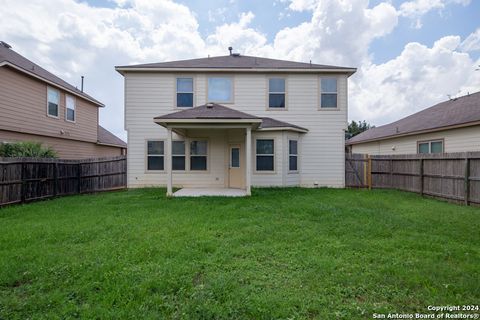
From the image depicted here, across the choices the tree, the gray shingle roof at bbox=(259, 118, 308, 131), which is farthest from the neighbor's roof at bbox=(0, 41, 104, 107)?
the tree

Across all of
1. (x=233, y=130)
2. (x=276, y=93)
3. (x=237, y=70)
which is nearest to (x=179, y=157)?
(x=233, y=130)

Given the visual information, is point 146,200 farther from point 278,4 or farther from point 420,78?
point 420,78

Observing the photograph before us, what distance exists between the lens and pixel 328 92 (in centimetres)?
1274

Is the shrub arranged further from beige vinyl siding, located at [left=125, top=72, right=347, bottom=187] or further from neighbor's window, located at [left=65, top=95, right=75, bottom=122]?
neighbor's window, located at [left=65, top=95, right=75, bottom=122]

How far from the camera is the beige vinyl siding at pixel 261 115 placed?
12.4 metres

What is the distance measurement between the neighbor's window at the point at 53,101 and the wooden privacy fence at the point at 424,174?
1459 centimetres

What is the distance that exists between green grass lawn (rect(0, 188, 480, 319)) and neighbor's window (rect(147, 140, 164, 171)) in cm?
575

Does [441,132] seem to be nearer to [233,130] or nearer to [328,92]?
[328,92]

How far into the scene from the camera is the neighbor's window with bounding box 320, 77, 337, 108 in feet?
41.8

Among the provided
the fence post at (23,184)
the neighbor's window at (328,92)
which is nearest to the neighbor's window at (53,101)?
the fence post at (23,184)

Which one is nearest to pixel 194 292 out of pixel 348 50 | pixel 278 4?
pixel 278 4

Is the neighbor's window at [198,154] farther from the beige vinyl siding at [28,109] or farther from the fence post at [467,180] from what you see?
the fence post at [467,180]

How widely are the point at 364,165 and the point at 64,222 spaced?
1193 cm

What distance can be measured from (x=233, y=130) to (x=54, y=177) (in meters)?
7.03
